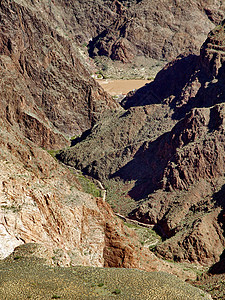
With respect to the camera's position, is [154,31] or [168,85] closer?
[168,85]

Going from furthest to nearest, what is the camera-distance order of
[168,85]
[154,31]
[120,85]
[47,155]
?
[154,31] < [120,85] < [168,85] < [47,155]

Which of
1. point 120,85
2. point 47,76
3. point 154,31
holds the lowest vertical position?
point 120,85

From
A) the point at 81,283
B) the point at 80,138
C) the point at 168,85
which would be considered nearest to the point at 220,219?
the point at 81,283

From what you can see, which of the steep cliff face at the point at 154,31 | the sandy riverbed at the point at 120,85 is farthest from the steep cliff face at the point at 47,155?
the sandy riverbed at the point at 120,85

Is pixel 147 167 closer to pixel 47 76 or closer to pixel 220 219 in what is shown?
pixel 220 219

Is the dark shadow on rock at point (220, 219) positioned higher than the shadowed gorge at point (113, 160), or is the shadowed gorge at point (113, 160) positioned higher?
the shadowed gorge at point (113, 160)

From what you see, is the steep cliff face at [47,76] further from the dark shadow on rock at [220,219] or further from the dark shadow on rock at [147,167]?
the dark shadow on rock at [220,219]

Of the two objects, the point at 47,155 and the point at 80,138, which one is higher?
the point at 47,155
